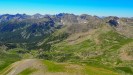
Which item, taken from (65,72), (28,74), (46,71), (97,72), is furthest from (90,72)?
(28,74)

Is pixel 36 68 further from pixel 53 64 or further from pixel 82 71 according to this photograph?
pixel 82 71

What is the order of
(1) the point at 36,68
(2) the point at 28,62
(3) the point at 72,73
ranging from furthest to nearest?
1. (2) the point at 28,62
2. (1) the point at 36,68
3. (3) the point at 72,73

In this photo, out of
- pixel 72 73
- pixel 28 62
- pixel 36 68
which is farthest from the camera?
pixel 28 62

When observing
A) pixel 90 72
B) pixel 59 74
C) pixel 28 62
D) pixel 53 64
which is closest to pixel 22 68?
pixel 28 62

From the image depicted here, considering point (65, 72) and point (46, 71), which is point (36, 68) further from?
point (65, 72)

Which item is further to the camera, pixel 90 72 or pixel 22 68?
pixel 22 68

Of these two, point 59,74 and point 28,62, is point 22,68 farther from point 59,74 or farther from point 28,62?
point 59,74

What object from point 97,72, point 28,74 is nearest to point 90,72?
point 97,72

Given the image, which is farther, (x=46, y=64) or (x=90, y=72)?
(x=46, y=64)
